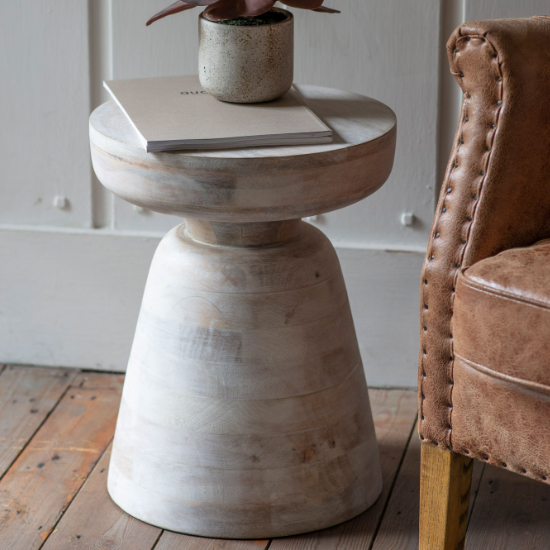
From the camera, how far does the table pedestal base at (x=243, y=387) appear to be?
1.11m

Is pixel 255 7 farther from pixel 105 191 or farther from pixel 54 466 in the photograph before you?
pixel 54 466

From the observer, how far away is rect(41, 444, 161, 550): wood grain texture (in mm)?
1151

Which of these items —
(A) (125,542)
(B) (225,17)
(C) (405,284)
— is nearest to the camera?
(B) (225,17)

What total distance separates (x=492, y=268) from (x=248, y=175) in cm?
30

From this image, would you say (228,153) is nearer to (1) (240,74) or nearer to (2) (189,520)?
(1) (240,74)

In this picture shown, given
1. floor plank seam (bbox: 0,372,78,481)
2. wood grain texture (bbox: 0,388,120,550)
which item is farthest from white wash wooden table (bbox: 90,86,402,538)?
floor plank seam (bbox: 0,372,78,481)

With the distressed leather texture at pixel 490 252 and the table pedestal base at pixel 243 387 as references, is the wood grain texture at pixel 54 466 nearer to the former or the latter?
the table pedestal base at pixel 243 387

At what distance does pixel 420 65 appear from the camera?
4.63ft

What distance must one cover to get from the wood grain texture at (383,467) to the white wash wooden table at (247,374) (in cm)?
2

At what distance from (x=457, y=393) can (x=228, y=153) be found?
0.40 m

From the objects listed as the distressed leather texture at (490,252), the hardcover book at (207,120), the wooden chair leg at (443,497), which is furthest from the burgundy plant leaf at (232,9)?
the wooden chair leg at (443,497)

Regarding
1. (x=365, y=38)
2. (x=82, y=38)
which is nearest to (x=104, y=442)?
(x=82, y=38)

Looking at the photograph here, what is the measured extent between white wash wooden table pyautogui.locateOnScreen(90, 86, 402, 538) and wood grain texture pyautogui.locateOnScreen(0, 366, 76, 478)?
294 mm

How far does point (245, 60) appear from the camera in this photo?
1063 millimetres
